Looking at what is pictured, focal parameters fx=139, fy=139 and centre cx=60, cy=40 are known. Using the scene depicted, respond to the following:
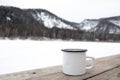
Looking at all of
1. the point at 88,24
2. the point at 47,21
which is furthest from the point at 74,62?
the point at 47,21

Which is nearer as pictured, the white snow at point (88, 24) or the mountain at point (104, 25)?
the mountain at point (104, 25)

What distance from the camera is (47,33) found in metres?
4.96

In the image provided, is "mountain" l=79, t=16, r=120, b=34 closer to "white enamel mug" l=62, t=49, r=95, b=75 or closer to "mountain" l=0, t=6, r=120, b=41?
"mountain" l=0, t=6, r=120, b=41

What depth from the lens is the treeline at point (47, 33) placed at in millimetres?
4195

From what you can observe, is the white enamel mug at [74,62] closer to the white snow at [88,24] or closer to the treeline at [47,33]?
the treeline at [47,33]

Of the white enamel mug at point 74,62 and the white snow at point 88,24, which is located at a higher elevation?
the white snow at point 88,24

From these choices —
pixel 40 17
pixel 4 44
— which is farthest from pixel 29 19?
pixel 4 44

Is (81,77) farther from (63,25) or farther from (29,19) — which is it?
(63,25)

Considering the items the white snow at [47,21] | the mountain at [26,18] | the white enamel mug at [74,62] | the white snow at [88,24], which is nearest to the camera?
the white enamel mug at [74,62]

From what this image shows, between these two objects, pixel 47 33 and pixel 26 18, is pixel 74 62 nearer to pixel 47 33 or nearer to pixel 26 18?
pixel 26 18

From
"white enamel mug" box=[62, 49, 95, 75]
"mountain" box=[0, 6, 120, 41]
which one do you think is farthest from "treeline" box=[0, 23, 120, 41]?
"white enamel mug" box=[62, 49, 95, 75]

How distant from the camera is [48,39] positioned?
514cm

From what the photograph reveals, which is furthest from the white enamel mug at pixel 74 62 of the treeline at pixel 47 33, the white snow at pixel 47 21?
the white snow at pixel 47 21

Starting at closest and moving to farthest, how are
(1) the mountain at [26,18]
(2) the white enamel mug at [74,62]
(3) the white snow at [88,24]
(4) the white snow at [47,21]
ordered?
(2) the white enamel mug at [74,62] → (1) the mountain at [26,18] → (3) the white snow at [88,24] → (4) the white snow at [47,21]
